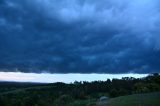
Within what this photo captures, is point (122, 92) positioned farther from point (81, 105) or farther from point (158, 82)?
point (81, 105)

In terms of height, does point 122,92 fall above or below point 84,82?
below

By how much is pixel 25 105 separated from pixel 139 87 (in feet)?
107

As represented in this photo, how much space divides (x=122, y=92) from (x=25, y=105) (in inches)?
1164

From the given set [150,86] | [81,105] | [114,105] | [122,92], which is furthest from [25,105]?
[114,105]

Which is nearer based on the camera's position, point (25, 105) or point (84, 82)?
point (25, 105)

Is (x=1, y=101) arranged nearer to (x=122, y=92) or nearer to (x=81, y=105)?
(x=122, y=92)

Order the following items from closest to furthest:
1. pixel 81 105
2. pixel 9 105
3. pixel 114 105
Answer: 1. pixel 114 105
2. pixel 81 105
3. pixel 9 105

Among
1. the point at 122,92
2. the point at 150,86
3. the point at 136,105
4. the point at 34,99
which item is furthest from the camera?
the point at 34,99

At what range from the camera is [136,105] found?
110 feet

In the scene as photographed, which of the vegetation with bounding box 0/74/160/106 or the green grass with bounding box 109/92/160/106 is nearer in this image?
the green grass with bounding box 109/92/160/106

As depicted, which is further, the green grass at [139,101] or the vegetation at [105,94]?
the vegetation at [105,94]

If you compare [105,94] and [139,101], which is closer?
[139,101]

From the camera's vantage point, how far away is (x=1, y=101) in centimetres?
8269

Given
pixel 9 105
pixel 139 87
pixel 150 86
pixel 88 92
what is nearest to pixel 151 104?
pixel 150 86
